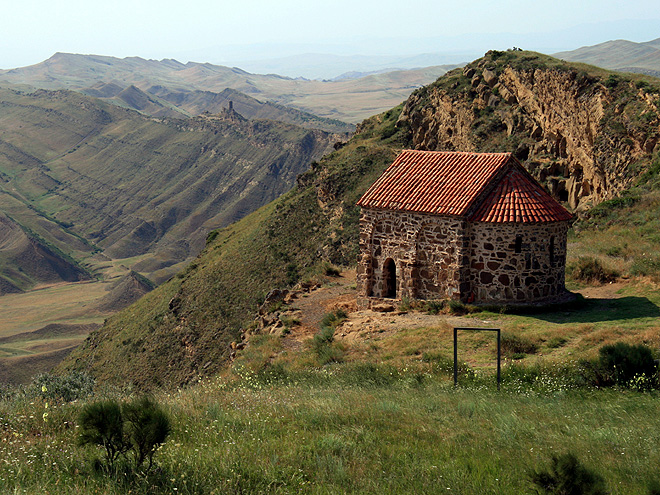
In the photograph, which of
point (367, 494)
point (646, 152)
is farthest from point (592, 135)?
point (367, 494)

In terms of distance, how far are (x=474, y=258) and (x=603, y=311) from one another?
417 cm

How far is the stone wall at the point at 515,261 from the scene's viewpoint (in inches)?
785

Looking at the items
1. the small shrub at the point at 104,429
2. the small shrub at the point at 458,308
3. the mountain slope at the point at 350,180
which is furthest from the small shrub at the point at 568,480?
the mountain slope at the point at 350,180

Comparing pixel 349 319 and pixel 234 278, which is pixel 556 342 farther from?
pixel 234 278

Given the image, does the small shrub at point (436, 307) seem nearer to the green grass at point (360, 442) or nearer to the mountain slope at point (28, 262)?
the green grass at point (360, 442)

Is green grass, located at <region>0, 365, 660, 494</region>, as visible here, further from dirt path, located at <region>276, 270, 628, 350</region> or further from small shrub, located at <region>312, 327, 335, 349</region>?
small shrub, located at <region>312, 327, 335, 349</region>

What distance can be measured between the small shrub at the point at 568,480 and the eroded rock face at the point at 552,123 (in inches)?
1187

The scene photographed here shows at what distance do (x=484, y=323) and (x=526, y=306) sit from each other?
1913mm

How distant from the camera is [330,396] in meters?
11.8

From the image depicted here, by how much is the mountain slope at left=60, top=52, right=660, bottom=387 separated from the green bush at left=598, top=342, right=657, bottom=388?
68.0 feet

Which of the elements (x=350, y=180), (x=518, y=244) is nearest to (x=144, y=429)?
(x=518, y=244)

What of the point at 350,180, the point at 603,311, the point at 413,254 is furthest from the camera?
the point at 350,180

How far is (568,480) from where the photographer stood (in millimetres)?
7086

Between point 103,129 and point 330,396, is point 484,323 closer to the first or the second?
point 330,396
